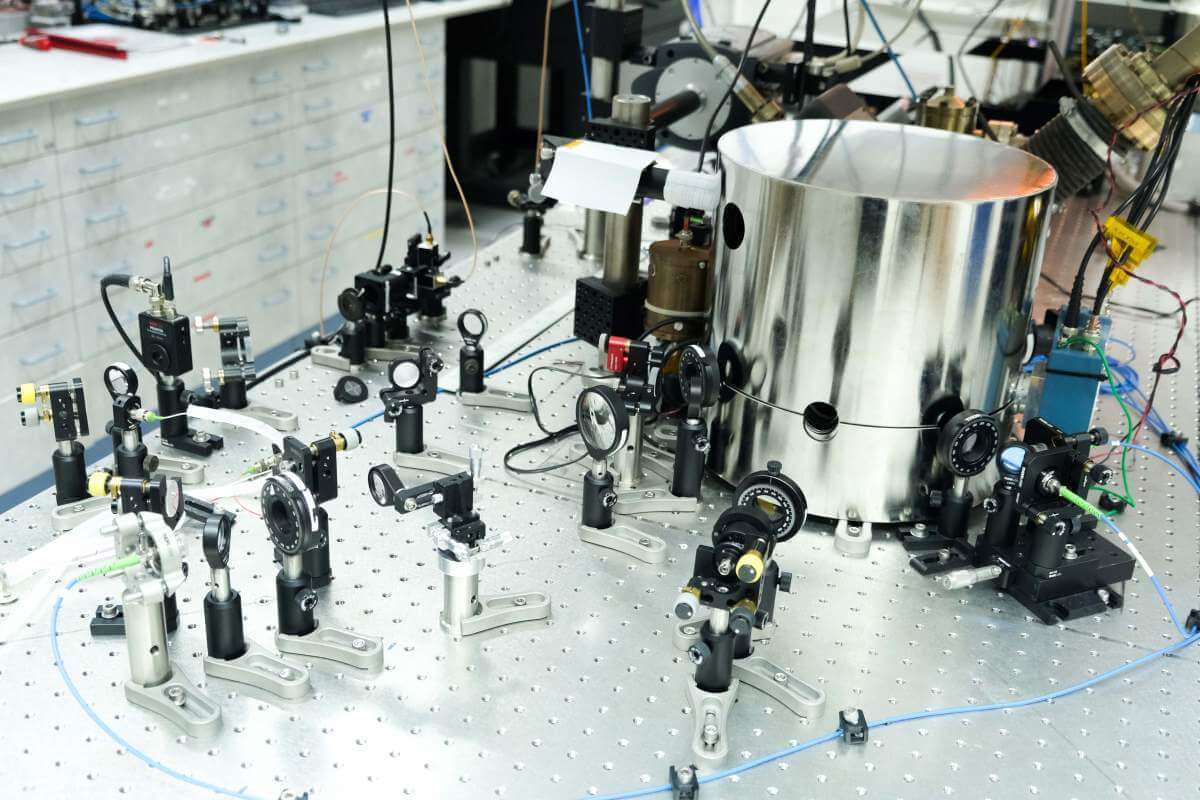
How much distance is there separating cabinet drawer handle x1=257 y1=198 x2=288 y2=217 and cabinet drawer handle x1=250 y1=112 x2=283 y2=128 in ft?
0.77

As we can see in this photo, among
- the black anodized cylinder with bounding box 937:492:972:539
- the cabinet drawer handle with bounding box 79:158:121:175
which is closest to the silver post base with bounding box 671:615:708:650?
the black anodized cylinder with bounding box 937:492:972:539

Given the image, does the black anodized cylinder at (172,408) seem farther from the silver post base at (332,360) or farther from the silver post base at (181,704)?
the silver post base at (181,704)

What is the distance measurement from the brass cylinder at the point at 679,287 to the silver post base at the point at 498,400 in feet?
0.68

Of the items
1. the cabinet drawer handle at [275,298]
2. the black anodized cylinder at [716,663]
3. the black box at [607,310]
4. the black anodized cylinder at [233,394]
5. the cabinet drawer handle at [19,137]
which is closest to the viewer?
the black anodized cylinder at [716,663]

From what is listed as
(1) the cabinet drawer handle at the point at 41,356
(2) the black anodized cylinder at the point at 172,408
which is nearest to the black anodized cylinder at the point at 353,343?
(2) the black anodized cylinder at the point at 172,408

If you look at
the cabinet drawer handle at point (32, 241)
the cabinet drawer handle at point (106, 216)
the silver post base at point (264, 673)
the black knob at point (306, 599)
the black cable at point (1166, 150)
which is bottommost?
the cabinet drawer handle at point (32, 241)

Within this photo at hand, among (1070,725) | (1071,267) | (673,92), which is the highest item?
(673,92)

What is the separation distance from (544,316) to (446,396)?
0.33 metres

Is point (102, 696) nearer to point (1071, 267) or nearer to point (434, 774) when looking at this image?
point (434, 774)

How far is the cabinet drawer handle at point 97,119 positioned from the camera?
108 inches

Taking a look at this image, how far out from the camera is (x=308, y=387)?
5.33 feet

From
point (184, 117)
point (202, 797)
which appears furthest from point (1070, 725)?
point (184, 117)

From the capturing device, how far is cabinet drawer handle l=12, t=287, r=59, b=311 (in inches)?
106

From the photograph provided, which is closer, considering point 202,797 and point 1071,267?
point 202,797
